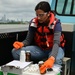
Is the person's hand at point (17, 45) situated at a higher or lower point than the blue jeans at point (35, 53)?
higher

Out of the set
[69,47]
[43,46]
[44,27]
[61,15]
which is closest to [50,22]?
[44,27]

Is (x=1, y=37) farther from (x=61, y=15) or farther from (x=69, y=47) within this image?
(x=61, y=15)

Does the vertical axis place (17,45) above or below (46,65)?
above

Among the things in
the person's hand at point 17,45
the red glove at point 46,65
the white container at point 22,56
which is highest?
the person's hand at point 17,45

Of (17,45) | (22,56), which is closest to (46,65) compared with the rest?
(22,56)

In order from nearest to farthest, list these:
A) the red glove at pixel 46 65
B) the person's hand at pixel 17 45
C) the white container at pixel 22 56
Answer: the red glove at pixel 46 65 < the white container at pixel 22 56 < the person's hand at pixel 17 45

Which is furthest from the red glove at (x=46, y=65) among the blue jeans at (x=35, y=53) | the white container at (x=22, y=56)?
the blue jeans at (x=35, y=53)

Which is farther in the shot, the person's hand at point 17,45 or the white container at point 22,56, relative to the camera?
the person's hand at point 17,45

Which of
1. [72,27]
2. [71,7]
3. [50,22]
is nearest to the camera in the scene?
[50,22]

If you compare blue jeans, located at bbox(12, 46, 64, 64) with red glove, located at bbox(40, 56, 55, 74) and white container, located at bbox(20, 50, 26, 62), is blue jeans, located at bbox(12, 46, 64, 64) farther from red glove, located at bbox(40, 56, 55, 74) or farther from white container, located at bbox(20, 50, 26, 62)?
red glove, located at bbox(40, 56, 55, 74)

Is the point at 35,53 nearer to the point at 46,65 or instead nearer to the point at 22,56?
the point at 22,56

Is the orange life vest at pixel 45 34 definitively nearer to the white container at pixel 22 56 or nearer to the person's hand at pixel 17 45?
the person's hand at pixel 17 45

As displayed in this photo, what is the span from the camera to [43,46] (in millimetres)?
2992

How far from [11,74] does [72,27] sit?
1.03m
